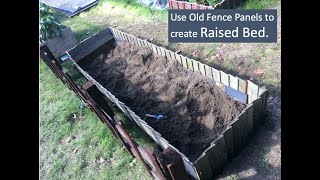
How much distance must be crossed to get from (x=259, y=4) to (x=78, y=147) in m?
5.68

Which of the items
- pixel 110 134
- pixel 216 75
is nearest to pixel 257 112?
pixel 216 75

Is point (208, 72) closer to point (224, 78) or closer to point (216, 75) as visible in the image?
point (216, 75)

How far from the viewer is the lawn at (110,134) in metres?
4.67

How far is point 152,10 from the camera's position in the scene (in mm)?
9141

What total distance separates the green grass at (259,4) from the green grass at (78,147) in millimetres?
4563

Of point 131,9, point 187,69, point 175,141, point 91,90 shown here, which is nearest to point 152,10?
point 131,9

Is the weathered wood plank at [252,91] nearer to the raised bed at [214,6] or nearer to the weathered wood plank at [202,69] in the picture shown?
the weathered wood plank at [202,69]

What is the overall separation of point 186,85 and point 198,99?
0.49 m

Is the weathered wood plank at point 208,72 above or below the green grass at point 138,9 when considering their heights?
below

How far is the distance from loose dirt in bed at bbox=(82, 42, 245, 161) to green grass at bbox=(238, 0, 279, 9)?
2772 mm

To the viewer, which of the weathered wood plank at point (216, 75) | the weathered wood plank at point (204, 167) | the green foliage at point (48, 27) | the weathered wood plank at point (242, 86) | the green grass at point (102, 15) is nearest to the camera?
the weathered wood plank at point (204, 167)

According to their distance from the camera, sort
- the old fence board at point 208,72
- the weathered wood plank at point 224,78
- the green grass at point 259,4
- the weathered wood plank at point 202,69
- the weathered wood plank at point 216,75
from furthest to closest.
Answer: the green grass at point 259,4
the weathered wood plank at point 202,69
the old fence board at point 208,72
the weathered wood plank at point 216,75
the weathered wood plank at point 224,78

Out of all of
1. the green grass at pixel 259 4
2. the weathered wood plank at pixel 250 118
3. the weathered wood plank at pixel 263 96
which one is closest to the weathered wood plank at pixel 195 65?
the weathered wood plank at pixel 263 96
